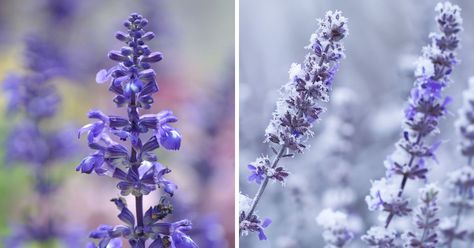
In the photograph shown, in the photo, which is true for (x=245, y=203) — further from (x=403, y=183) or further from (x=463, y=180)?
(x=463, y=180)

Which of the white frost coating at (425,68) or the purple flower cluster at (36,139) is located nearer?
the white frost coating at (425,68)

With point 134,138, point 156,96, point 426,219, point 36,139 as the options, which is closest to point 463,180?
point 426,219

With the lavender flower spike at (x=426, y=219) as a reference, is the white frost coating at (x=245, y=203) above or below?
above

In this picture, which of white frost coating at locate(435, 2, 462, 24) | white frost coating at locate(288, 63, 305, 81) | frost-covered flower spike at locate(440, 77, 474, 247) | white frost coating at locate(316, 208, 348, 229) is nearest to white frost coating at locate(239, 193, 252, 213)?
white frost coating at locate(316, 208, 348, 229)

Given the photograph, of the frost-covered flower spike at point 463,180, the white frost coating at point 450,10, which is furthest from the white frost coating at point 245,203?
the white frost coating at point 450,10

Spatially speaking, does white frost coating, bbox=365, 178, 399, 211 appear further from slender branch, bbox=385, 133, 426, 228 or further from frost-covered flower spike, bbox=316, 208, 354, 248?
frost-covered flower spike, bbox=316, 208, 354, 248

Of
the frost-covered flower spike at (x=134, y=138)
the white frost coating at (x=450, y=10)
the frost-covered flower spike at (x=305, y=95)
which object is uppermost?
the white frost coating at (x=450, y=10)

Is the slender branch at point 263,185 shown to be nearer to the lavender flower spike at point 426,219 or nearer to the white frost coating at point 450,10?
the lavender flower spike at point 426,219
